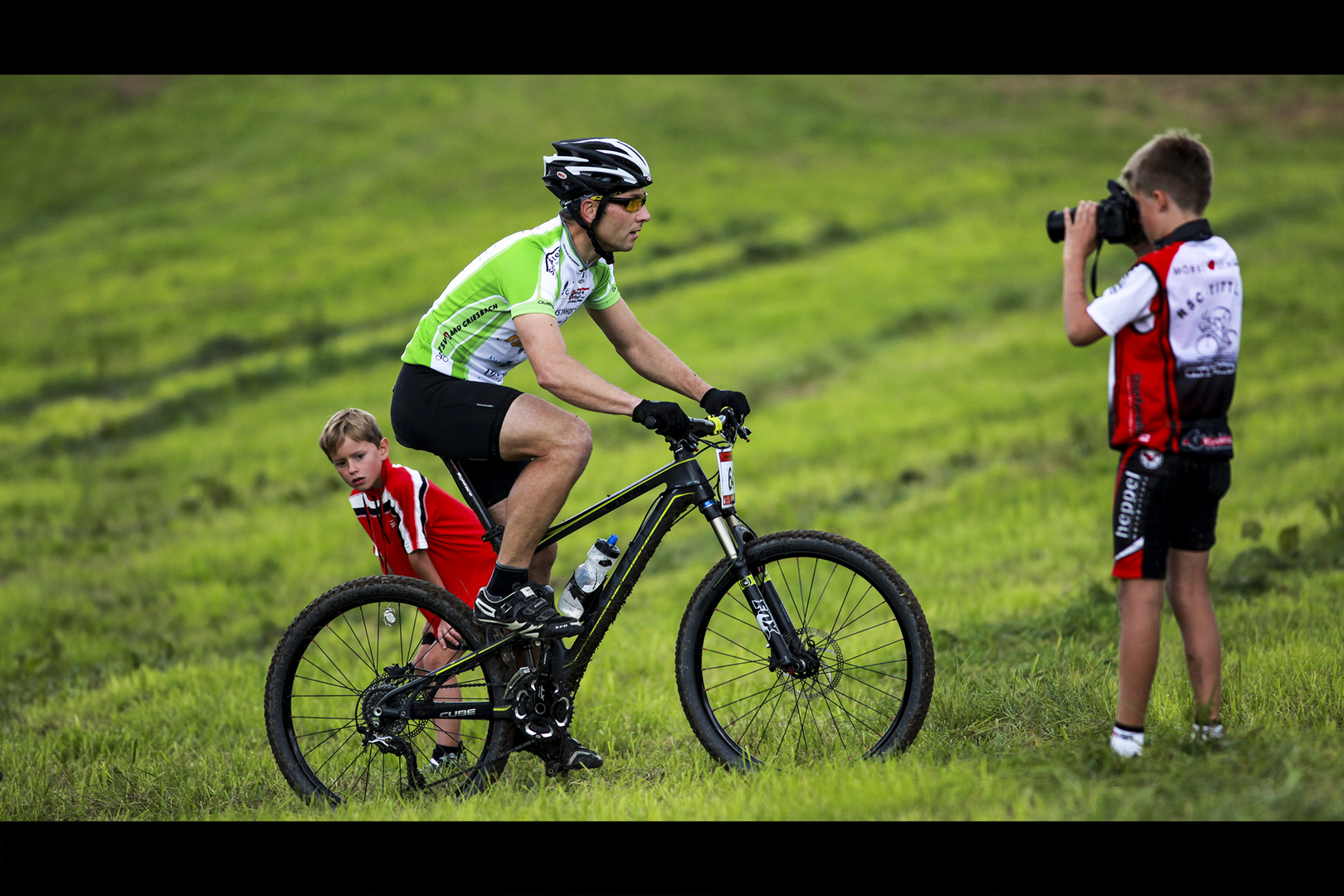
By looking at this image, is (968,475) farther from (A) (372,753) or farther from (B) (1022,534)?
(A) (372,753)

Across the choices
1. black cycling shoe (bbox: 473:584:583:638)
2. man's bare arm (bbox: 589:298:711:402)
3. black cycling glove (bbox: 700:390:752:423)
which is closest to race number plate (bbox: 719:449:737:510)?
black cycling glove (bbox: 700:390:752:423)

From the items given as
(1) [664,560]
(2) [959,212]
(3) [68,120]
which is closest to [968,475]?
(1) [664,560]

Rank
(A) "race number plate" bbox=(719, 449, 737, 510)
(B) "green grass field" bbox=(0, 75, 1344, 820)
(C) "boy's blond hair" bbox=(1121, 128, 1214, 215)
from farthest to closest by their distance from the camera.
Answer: (B) "green grass field" bbox=(0, 75, 1344, 820)
(A) "race number plate" bbox=(719, 449, 737, 510)
(C) "boy's blond hair" bbox=(1121, 128, 1214, 215)

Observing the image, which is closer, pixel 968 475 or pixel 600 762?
pixel 600 762

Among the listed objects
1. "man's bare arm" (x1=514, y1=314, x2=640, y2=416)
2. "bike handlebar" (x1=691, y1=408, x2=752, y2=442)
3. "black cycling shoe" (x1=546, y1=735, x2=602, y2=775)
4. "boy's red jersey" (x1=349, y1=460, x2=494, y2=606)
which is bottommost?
"black cycling shoe" (x1=546, y1=735, x2=602, y2=775)

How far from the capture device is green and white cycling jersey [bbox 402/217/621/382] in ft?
16.9

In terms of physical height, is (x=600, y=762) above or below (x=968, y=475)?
below

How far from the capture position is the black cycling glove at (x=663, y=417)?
4867 mm

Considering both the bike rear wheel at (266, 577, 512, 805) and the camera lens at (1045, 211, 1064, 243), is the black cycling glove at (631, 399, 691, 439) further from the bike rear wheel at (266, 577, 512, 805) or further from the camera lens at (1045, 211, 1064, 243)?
the camera lens at (1045, 211, 1064, 243)

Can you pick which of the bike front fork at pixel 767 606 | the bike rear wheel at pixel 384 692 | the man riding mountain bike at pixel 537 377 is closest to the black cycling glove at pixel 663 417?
the man riding mountain bike at pixel 537 377

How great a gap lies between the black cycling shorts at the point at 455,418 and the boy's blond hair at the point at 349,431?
24 centimetres

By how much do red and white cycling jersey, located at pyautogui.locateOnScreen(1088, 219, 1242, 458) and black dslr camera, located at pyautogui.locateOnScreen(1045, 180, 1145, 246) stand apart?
202mm

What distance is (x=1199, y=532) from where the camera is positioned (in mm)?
4703

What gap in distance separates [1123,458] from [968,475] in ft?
27.9
